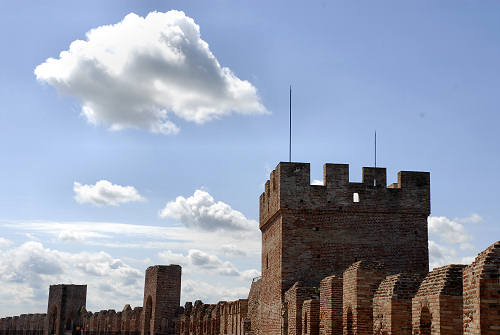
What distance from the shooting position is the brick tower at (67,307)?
163ft

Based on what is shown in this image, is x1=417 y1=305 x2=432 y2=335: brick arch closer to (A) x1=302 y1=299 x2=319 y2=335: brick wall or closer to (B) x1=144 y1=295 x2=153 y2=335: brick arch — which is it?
(A) x1=302 y1=299 x2=319 y2=335: brick wall

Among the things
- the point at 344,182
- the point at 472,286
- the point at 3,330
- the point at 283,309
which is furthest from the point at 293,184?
the point at 3,330

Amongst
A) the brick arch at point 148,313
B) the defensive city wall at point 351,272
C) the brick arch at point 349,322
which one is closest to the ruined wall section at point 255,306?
the defensive city wall at point 351,272

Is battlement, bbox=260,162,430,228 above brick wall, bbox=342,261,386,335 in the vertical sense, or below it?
above

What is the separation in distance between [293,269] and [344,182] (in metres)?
3.31

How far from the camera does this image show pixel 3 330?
6856 cm

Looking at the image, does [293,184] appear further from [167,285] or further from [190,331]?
[167,285]

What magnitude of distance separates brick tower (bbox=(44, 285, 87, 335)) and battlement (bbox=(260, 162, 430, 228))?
110 ft

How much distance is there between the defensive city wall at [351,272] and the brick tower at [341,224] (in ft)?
0.11

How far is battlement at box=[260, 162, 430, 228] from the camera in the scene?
20.7m

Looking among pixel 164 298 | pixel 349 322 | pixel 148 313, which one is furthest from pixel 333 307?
pixel 148 313

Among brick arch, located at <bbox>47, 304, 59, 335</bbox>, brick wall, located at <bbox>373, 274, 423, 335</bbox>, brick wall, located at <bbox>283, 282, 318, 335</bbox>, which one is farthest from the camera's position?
brick arch, located at <bbox>47, 304, 59, 335</bbox>

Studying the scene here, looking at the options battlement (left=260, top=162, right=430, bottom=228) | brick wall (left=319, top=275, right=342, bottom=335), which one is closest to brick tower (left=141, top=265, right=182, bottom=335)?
battlement (left=260, top=162, right=430, bottom=228)

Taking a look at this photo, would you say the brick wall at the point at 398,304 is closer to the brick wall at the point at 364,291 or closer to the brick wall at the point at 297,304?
the brick wall at the point at 364,291
